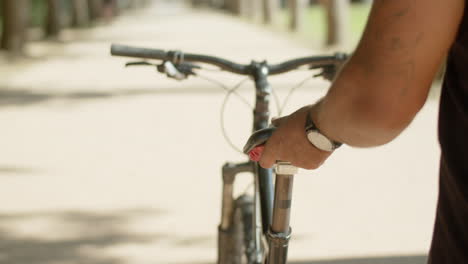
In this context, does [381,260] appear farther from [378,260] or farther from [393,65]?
[393,65]

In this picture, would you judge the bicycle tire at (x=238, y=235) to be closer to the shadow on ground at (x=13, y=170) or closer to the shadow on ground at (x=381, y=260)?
the shadow on ground at (x=381, y=260)

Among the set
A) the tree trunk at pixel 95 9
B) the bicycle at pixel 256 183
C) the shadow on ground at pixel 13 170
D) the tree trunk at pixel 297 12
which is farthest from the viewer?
the tree trunk at pixel 95 9

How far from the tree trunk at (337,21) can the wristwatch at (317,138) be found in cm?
1590

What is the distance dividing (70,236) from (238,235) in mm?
2144

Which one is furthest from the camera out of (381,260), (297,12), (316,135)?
(297,12)

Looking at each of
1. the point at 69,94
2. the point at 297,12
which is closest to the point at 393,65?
the point at 69,94

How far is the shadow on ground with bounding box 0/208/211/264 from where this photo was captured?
450 cm

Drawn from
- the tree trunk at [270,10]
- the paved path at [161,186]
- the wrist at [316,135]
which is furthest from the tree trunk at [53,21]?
the wrist at [316,135]

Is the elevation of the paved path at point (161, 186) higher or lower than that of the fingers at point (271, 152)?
lower

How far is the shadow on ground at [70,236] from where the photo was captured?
14.8ft

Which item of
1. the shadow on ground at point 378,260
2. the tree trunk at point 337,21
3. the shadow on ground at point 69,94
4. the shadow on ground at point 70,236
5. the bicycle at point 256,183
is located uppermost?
the bicycle at point 256,183

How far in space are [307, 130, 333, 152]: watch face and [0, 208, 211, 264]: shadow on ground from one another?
3.18 m

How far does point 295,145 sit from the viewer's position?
57.9 inches

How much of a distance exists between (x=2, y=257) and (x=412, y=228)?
269 centimetres
